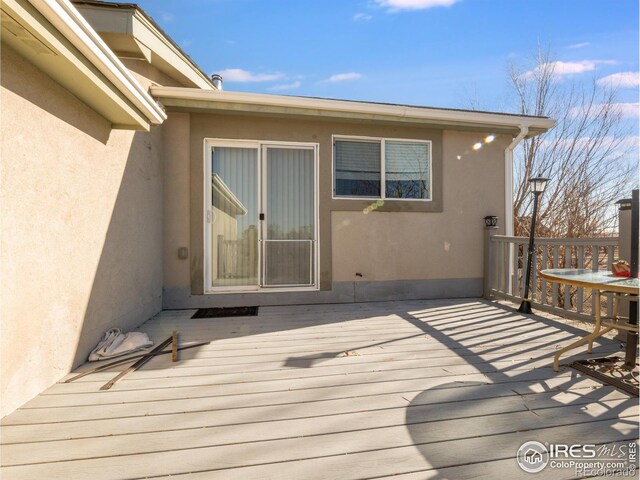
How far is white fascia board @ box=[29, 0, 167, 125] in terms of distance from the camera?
55.9 inches

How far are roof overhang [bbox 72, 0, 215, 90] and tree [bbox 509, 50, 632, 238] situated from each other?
756cm

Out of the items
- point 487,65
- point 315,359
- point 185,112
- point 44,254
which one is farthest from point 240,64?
point 315,359

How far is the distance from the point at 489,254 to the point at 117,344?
185 inches

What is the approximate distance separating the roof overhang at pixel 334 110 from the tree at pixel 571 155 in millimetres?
3575

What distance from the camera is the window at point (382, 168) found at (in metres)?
4.39

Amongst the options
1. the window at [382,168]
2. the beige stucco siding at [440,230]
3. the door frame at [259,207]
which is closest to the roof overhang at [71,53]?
the door frame at [259,207]

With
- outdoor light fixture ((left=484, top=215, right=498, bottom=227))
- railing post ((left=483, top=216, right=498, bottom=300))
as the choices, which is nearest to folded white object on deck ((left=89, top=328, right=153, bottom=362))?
railing post ((left=483, top=216, right=498, bottom=300))

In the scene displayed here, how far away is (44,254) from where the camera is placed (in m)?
1.92

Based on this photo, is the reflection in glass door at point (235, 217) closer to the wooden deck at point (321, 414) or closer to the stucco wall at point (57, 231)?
the stucco wall at point (57, 231)

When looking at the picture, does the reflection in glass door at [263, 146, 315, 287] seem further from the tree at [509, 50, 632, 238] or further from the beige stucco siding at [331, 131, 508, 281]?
the tree at [509, 50, 632, 238]

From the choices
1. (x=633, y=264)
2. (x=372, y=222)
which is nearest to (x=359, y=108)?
(x=372, y=222)

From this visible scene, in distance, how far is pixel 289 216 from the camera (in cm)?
428

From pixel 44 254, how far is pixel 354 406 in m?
2.12

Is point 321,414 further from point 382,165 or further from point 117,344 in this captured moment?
point 382,165
